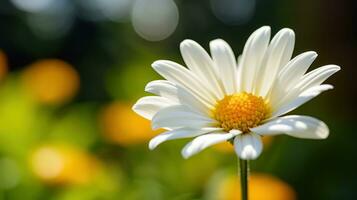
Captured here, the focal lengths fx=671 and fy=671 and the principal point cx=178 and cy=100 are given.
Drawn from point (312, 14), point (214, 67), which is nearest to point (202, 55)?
point (214, 67)

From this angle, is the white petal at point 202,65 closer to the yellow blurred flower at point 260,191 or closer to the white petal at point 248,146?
the white petal at point 248,146

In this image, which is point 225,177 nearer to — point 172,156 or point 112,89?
point 172,156

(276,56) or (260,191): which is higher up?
(260,191)

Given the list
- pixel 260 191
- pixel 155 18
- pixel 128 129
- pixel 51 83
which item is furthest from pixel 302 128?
pixel 155 18

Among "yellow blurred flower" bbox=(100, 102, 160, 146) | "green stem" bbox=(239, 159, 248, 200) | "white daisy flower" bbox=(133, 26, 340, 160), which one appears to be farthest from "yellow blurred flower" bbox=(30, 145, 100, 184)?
"green stem" bbox=(239, 159, 248, 200)

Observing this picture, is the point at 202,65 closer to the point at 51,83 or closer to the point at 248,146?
the point at 248,146

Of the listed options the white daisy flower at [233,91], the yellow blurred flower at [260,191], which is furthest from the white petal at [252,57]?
the yellow blurred flower at [260,191]

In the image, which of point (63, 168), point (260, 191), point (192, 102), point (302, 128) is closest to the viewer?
point (302, 128)
